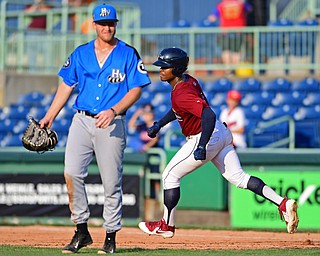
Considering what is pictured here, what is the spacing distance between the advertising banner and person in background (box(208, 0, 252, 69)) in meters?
5.45

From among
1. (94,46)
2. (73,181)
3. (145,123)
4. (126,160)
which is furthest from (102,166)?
(145,123)

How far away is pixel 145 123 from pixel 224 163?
647cm

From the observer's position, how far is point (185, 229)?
12562 mm

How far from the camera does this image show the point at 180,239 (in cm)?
1062

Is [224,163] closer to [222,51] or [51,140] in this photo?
[51,140]

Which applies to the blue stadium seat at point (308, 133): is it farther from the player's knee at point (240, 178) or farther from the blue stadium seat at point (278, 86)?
the player's knee at point (240, 178)

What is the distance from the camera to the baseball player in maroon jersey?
8328 millimetres

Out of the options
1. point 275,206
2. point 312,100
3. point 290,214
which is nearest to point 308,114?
point 312,100

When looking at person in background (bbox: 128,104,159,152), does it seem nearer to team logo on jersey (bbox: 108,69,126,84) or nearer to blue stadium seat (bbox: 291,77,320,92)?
blue stadium seat (bbox: 291,77,320,92)

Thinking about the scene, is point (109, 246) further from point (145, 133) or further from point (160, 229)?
point (145, 133)

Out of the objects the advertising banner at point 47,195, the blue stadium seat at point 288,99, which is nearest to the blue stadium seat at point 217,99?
the blue stadium seat at point 288,99

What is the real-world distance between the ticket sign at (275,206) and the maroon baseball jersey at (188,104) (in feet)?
15.6

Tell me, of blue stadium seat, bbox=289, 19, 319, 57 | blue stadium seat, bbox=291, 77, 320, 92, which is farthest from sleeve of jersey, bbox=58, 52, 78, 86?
blue stadium seat, bbox=289, 19, 319, 57

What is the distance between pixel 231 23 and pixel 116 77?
1125cm
